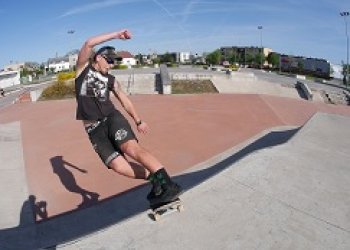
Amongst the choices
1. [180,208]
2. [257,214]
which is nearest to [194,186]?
[180,208]

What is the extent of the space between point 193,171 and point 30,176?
3786 mm

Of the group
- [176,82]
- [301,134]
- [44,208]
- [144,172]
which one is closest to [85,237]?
[144,172]

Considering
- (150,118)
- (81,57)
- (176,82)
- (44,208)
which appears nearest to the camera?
(81,57)

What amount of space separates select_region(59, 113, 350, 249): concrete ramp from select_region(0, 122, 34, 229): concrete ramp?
3720 mm

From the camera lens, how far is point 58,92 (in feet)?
81.2

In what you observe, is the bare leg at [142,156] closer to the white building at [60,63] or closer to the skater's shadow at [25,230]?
the skater's shadow at [25,230]

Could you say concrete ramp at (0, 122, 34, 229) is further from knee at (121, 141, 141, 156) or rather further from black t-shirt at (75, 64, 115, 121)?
knee at (121, 141, 141, 156)

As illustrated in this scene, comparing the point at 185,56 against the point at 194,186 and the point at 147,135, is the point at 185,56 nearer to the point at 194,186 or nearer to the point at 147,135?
the point at 147,135

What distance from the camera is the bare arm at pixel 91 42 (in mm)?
3689

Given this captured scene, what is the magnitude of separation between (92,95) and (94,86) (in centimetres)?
10

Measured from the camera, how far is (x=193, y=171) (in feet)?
30.3

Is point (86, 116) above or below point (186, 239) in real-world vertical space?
above

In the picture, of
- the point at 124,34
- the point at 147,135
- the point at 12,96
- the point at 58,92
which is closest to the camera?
the point at 124,34

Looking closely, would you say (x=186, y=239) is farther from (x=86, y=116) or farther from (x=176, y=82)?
(x=176, y=82)
